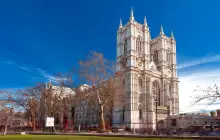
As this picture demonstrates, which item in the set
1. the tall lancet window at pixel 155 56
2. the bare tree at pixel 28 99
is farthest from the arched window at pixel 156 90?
the bare tree at pixel 28 99

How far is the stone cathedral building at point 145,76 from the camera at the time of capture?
67125 mm

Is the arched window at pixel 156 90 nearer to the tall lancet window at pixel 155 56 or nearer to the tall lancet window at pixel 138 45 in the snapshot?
the tall lancet window at pixel 155 56

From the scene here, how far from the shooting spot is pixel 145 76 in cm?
7238

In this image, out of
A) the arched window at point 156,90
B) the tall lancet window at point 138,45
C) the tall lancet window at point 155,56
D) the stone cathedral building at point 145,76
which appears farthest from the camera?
the tall lancet window at point 155,56

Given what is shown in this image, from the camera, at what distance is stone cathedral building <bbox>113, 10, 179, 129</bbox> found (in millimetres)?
67125

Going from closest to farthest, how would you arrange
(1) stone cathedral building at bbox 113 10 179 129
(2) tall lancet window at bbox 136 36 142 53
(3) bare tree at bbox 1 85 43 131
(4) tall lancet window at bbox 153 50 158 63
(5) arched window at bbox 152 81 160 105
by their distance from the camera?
(3) bare tree at bbox 1 85 43 131 → (1) stone cathedral building at bbox 113 10 179 129 → (5) arched window at bbox 152 81 160 105 → (2) tall lancet window at bbox 136 36 142 53 → (4) tall lancet window at bbox 153 50 158 63

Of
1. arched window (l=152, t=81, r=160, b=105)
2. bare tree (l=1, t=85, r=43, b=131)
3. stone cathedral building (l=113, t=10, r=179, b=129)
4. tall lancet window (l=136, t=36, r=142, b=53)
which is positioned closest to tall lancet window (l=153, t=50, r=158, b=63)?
stone cathedral building (l=113, t=10, r=179, b=129)

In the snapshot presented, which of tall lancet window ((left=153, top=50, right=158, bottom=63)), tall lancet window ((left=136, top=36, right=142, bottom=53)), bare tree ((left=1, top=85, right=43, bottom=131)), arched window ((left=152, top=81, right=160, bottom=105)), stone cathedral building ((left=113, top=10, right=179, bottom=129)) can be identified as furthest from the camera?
tall lancet window ((left=153, top=50, right=158, bottom=63))

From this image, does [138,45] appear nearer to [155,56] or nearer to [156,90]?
[155,56]

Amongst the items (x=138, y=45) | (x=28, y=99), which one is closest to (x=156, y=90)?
(x=138, y=45)

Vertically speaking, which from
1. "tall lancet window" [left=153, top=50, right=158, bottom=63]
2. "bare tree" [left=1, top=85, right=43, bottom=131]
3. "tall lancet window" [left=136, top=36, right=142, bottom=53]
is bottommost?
"bare tree" [left=1, top=85, right=43, bottom=131]

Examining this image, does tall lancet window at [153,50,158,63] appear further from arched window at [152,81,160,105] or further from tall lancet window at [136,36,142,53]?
arched window at [152,81,160,105]

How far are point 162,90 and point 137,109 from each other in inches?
549

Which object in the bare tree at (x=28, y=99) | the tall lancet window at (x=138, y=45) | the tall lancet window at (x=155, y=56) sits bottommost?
the bare tree at (x=28, y=99)
